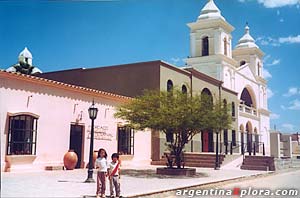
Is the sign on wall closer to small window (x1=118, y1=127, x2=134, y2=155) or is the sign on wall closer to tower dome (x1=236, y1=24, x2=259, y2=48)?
small window (x1=118, y1=127, x2=134, y2=155)

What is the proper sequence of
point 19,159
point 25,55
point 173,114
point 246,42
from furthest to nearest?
point 246,42
point 25,55
point 173,114
point 19,159

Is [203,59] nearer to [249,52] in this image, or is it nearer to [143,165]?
[249,52]

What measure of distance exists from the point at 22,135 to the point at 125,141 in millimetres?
6232

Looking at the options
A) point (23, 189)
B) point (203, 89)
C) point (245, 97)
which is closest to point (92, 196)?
point (23, 189)

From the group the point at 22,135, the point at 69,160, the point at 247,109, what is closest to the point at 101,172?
the point at 22,135

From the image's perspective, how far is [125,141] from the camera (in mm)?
19109

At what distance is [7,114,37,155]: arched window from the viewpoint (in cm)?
1342

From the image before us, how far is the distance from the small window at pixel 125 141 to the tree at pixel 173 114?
3224mm

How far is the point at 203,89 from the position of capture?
26422 millimetres

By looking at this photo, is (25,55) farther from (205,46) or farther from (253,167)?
(205,46)

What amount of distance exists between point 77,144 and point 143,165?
14.7ft

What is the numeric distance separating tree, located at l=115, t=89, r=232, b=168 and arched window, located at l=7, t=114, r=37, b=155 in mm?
3514

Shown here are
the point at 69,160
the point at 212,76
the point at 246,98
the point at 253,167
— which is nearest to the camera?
the point at 69,160

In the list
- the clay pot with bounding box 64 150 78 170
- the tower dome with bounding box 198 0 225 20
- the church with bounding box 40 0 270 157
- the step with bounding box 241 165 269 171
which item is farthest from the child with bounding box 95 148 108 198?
the tower dome with bounding box 198 0 225 20
